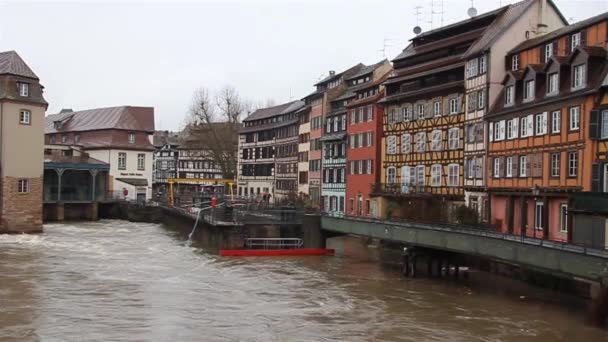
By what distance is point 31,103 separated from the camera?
164ft

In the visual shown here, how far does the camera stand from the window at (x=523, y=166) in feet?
115

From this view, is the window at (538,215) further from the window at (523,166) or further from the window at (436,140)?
the window at (436,140)

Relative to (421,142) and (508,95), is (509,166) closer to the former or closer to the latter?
(508,95)

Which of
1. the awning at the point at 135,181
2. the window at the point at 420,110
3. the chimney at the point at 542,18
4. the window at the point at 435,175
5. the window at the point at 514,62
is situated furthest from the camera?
the awning at the point at 135,181

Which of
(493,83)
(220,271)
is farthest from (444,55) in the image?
(220,271)

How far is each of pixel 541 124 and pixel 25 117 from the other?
34073mm

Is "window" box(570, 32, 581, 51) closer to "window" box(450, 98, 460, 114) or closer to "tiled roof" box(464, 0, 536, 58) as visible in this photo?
"tiled roof" box(464, 0, 536, 58)

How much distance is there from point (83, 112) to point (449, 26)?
52.4 meters

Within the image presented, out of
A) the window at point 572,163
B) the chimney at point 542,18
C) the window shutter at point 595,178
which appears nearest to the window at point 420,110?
the chimney at point 542,18

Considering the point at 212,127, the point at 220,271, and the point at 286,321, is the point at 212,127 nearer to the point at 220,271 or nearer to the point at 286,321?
the point at 220,271

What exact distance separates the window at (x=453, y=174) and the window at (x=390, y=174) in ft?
21.0

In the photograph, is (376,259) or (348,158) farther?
(348,158)

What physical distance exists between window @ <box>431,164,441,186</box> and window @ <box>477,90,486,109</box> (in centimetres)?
567

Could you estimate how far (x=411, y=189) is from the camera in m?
46.5
